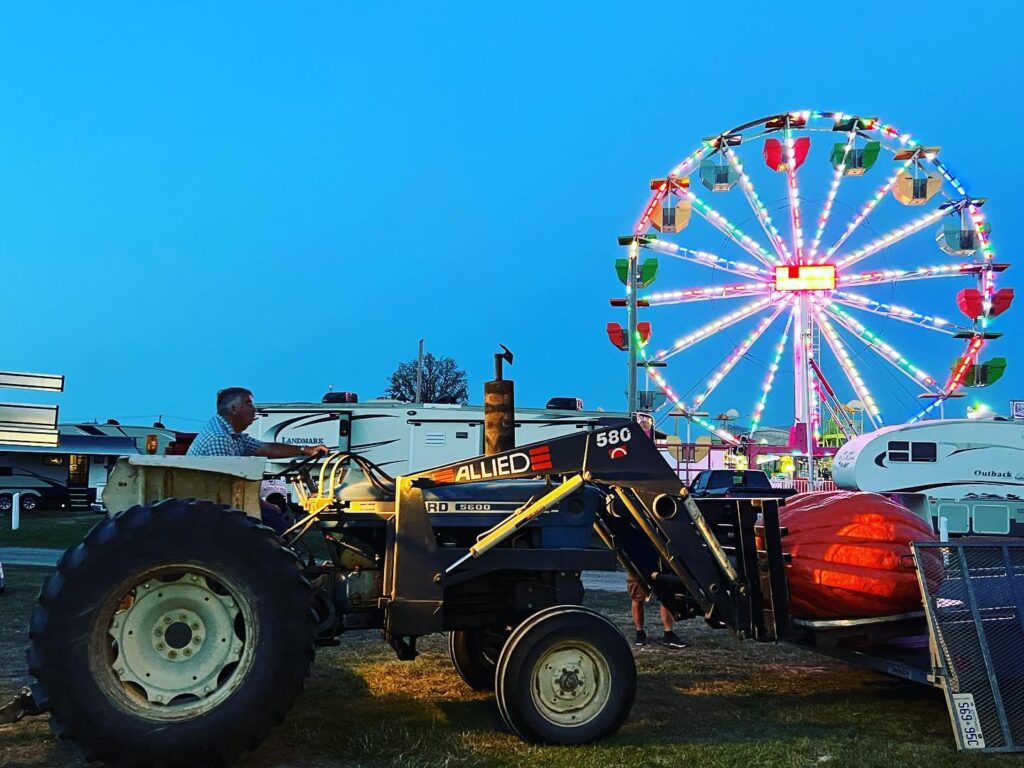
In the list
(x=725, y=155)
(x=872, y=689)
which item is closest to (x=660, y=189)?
(x=725, y=155)

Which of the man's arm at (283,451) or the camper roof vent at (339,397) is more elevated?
the camper roof vent at (339,397)

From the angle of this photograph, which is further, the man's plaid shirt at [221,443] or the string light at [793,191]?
the string light at [793,191]

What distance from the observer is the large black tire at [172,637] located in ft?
13.9

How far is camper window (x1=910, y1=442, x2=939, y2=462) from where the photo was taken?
1970 centimetres

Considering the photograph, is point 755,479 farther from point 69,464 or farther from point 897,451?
point 69,464

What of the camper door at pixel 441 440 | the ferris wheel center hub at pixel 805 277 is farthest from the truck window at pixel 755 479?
the camper door at pixel 441 440

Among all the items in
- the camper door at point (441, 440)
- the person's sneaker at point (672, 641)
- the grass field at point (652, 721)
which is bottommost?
the grass field at point (652, 721)

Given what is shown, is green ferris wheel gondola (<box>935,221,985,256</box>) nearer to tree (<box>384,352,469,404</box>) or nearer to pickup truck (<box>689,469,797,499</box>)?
pickup truck (<box>689,469,797,499</box>)

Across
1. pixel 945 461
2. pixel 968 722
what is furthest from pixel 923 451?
pixel 968 722

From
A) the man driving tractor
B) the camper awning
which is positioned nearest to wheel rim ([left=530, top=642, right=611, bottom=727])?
the man driving tractor

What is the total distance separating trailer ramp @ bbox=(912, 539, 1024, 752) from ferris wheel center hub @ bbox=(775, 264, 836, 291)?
25.0 meters

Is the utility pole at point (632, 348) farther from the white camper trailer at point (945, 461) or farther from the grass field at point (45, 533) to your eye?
the grass field at point (45, 533)

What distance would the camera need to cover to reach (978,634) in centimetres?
521

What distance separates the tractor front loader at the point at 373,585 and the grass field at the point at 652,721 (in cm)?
33
